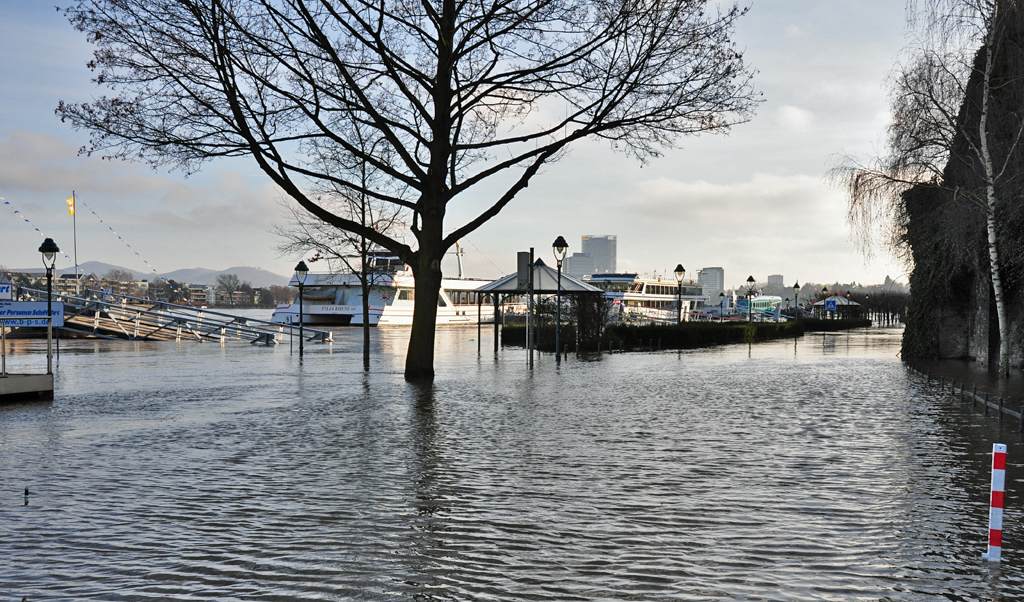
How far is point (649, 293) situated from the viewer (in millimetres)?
91625

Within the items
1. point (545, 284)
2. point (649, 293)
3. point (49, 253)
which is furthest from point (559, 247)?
point (649, 293)

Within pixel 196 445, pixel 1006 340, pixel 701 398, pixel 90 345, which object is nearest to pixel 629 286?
pixel 90 345

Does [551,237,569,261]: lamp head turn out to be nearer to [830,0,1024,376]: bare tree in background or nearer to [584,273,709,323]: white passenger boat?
[830,0,1024,376]: bare tree in background

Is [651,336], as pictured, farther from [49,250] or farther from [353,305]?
[353,305]

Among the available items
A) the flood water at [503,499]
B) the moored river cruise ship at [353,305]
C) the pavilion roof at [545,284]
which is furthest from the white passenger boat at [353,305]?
the flood water at [503,499]

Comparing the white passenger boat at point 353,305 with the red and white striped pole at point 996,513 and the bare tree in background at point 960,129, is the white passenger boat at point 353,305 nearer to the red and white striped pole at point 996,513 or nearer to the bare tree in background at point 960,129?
the bare tree in background at point 960,129

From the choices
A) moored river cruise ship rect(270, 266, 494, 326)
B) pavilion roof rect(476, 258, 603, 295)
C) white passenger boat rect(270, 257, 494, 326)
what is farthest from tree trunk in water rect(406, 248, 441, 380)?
white passenger boat rect(270, 257, 494, 326)

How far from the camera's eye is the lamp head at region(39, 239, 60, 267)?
25.7 metres

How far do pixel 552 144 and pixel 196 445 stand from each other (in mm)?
11404

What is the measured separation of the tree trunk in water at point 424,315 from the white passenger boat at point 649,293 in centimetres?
5620

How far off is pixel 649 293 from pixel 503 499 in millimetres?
86062

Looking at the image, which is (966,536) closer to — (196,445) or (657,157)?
(196,445)

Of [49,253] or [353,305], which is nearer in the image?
[49,253]

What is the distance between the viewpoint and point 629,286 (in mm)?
86562
